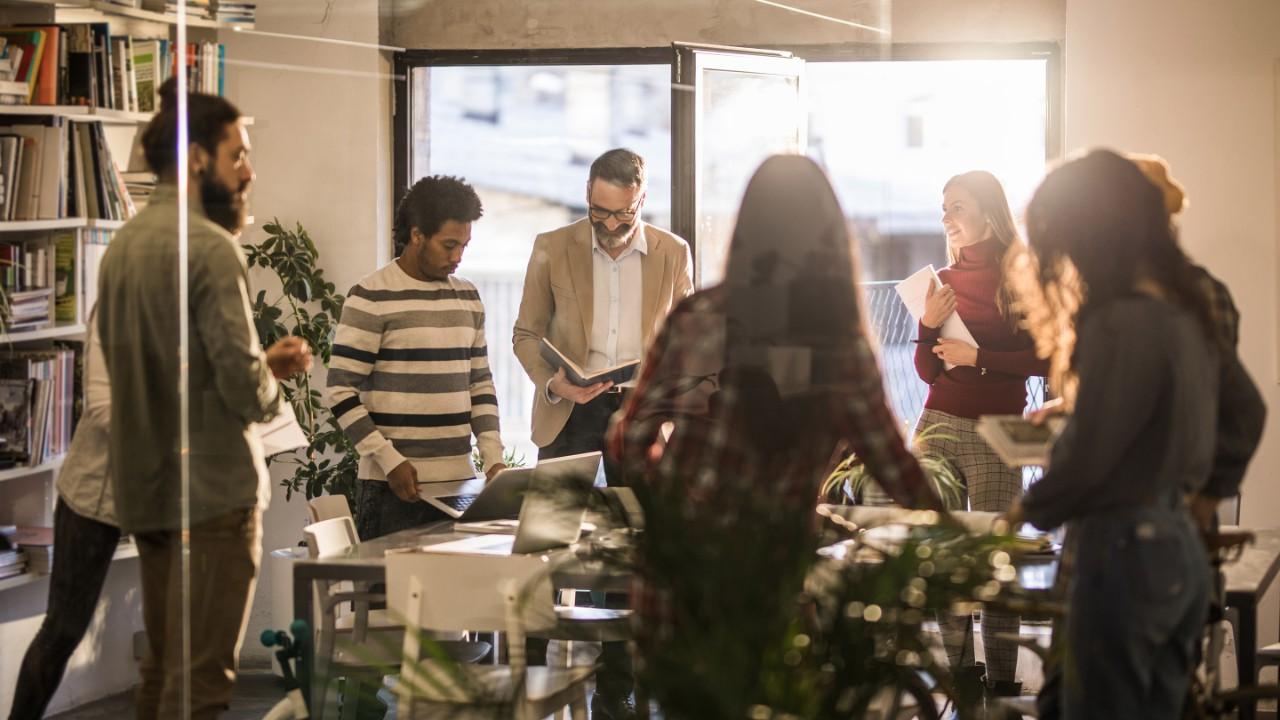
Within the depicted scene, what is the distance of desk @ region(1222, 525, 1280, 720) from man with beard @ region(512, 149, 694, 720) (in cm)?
125

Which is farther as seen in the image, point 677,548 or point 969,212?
point 969,212

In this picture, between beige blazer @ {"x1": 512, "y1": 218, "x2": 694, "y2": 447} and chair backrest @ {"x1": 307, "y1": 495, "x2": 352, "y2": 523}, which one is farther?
chair backrest @ {"x1": 307, "y1": 495, "x2": 352, "y2": 523}

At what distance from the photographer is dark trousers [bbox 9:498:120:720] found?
3.71 m

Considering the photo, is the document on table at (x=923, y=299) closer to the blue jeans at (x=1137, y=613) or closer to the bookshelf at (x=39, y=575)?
the blue jeans at (x=1137, y=613)

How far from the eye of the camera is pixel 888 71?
2945 mm

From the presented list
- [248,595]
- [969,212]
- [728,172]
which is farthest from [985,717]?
[248,595]

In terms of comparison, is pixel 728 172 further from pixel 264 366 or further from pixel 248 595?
pixel 248 595

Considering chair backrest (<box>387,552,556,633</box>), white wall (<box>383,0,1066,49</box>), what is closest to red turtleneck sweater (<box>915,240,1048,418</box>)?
white wall (<box>383,0,1066,49</box>)

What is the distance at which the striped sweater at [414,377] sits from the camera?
10.8 ft

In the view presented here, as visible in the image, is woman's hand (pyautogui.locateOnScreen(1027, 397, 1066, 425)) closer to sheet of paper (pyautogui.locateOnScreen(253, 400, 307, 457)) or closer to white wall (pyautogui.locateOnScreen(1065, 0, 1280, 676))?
white wall (pyautogui.locateOnScreen(1065, 0, 1280, 676))

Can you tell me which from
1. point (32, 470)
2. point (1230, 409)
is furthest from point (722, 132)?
point (32, 470)

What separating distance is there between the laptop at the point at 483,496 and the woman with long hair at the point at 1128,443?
115 cm

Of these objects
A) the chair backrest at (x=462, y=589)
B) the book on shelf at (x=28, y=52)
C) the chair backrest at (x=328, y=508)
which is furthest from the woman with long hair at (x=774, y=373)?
the book on shelf at (x=28, y=52)

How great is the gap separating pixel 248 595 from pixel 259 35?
1440 mm
